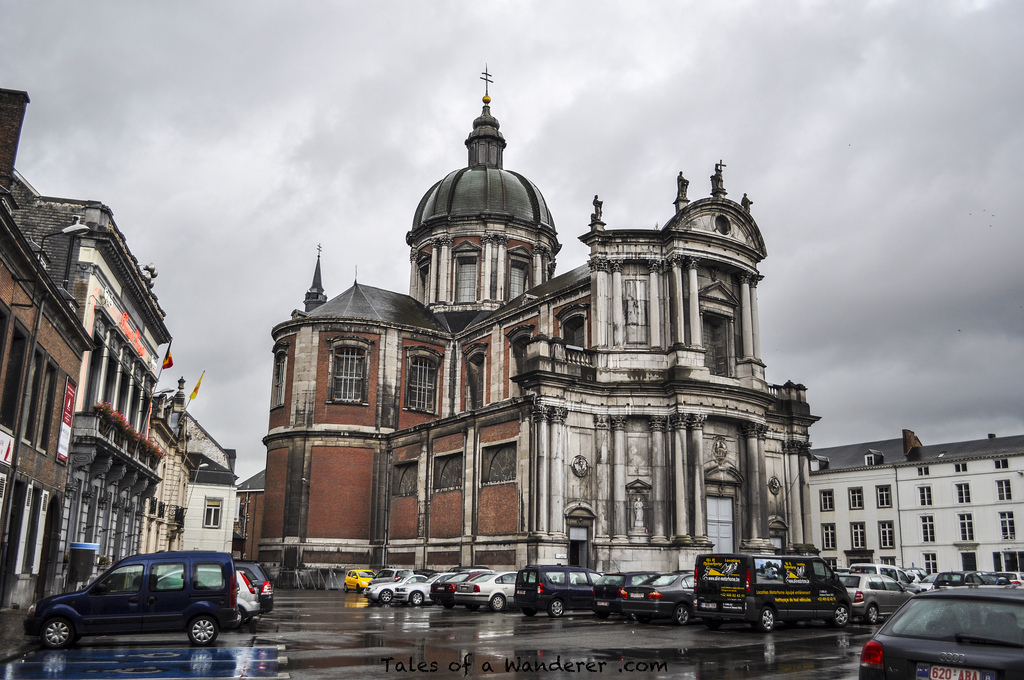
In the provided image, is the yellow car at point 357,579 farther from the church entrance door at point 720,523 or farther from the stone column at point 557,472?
the church entrance door at point 720,523

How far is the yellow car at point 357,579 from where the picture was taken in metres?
38.8

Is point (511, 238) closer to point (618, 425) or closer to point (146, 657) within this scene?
point (618, 425)

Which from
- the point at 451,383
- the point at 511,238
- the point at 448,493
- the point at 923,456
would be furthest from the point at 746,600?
the point at 923,456

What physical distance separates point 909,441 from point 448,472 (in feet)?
116

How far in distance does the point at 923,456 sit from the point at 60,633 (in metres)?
55.3

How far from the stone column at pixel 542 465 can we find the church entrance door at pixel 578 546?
139 centimetres

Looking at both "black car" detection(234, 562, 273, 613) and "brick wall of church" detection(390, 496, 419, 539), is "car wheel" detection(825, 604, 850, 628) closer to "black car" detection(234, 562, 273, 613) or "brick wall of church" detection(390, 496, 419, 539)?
"black car" detection(234, 562, 273, 613)

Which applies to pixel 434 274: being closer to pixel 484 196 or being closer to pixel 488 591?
pixel 484 196

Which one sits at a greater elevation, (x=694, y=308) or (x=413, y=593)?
(x=694, y=308)

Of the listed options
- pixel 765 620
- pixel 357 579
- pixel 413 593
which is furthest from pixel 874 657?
pixel 357 579

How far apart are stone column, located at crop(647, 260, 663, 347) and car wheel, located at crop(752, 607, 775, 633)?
16.4 meters

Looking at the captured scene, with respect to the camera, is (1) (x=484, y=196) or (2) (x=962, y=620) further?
(1) (x=484, y=196)

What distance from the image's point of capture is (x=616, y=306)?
34219mm

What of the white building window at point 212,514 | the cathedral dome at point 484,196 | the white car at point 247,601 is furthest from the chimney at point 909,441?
the white car at point 247,601
